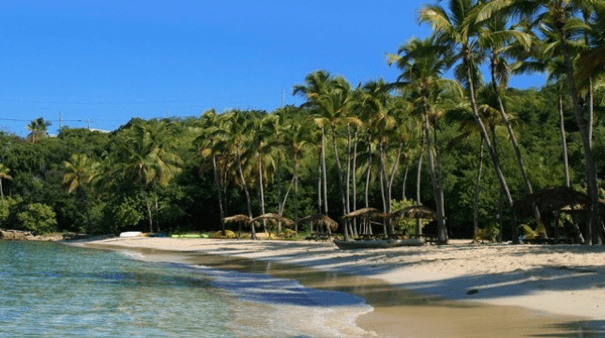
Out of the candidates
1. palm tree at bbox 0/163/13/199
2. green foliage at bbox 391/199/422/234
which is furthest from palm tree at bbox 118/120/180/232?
green foliage at bbox 391/199/422/234

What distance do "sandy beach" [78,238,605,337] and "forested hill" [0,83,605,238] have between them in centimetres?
1348

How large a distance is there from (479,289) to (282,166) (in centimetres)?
4394

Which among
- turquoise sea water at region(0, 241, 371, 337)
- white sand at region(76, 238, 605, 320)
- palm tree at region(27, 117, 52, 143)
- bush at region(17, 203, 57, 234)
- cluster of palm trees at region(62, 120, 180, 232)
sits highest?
palm tree at region(27, 117, 52, 143)

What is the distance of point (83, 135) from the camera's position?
8925cm

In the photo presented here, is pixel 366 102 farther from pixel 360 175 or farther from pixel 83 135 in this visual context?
pixel 83 135

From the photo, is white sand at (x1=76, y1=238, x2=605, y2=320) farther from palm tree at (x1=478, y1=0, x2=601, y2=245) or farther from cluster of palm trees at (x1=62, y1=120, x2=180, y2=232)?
cluster of palm trees at (x1=62, y1=120, x2=180, y2=232)

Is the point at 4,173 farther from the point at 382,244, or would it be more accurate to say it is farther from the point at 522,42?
the point at 522,42

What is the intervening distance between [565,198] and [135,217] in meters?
43.8

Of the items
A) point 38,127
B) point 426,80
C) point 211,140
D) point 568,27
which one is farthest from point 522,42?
point 38,127

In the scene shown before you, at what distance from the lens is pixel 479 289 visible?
50.0 ft

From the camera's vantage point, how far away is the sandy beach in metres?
10.8

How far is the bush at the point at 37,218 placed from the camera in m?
65.4

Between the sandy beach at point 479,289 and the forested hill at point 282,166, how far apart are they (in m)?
13.5

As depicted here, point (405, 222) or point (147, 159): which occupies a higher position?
point (147, 159)
